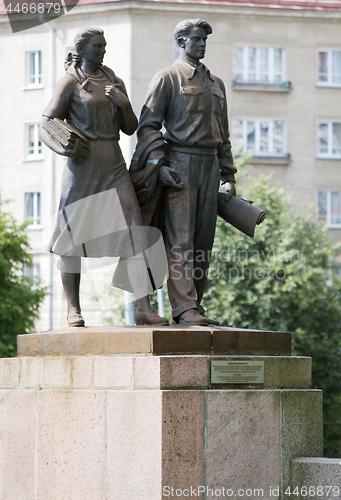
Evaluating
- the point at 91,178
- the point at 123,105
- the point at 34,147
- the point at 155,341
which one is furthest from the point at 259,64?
the point at 155,341

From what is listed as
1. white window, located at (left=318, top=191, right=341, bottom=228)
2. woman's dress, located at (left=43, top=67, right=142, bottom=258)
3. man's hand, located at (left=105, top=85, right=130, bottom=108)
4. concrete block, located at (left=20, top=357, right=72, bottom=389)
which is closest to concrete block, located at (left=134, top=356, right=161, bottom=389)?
concrete block, located at (left=20, top=357, right=72, bottom=389)

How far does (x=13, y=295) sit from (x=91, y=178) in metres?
19.8

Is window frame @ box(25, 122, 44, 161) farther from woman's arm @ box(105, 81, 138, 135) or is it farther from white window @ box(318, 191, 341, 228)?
woman's arm @ box(105, 81, 138, 135)

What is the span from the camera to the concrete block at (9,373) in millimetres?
8586

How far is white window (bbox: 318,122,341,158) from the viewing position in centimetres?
3775

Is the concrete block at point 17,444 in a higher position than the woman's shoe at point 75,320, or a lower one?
lower

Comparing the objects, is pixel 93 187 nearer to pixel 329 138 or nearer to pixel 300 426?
pixel 300 426

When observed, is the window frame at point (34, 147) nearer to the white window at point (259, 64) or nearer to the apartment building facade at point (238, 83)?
the apartment building facade at point (238, 83)

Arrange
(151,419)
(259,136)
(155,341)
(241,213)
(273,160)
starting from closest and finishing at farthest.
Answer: (151,419)
(155,341)
(241,213)
(273,160)
(259,136)

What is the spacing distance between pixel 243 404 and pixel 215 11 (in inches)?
1226

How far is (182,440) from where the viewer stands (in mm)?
7445

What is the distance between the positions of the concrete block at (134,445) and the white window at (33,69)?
31852mm

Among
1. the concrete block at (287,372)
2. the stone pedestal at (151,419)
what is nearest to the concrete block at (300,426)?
the stone pedestal at (151,419)

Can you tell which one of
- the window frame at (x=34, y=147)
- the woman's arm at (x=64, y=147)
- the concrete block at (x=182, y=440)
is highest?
the window frame at (x=34, y=147)
